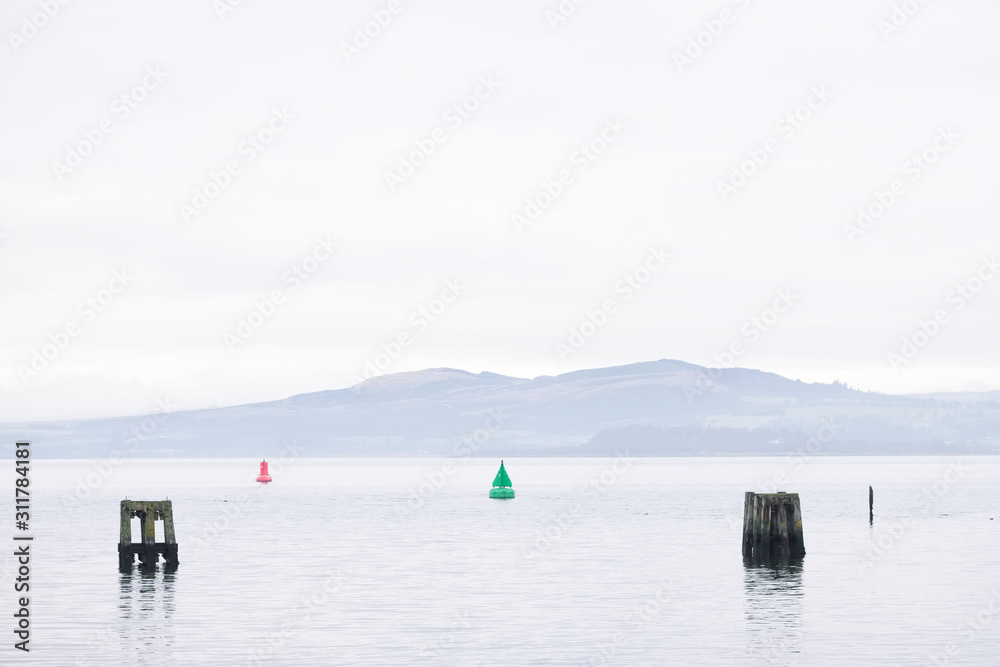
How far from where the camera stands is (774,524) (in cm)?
5731

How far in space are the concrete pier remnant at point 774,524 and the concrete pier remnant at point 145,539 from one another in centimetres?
2392

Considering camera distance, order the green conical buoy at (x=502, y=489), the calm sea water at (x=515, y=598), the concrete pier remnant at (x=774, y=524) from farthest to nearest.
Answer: the green conical buoy at (x=502, y=489) < the concrete pier remnant at (x=774, y=524) < the calm sea water at (x=515, y=598)

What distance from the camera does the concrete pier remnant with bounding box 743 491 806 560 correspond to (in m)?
57.2

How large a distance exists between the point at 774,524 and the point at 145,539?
86.3ft

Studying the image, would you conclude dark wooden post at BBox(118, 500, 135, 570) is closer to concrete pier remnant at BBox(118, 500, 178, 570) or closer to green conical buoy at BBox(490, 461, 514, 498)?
concrete pier remnant at BBox(118, 500, 178, 570)

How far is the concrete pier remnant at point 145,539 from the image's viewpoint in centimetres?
5512

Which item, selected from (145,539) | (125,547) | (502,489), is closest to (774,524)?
(145,539)

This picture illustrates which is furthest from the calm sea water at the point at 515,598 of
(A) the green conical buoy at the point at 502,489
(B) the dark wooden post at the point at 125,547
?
(A) the green conical buoy at the point at 502,489

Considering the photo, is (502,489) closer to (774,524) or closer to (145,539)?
(774,524)

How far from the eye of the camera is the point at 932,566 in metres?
64.4

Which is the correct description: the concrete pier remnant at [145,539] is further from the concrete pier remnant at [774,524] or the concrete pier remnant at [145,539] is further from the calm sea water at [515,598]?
the concrete pier remnant at [774,524]

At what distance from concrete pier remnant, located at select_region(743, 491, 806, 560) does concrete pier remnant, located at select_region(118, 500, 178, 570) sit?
23.9 m

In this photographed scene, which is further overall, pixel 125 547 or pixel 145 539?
pixel 145 539

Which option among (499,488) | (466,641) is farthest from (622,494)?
(466,641)
